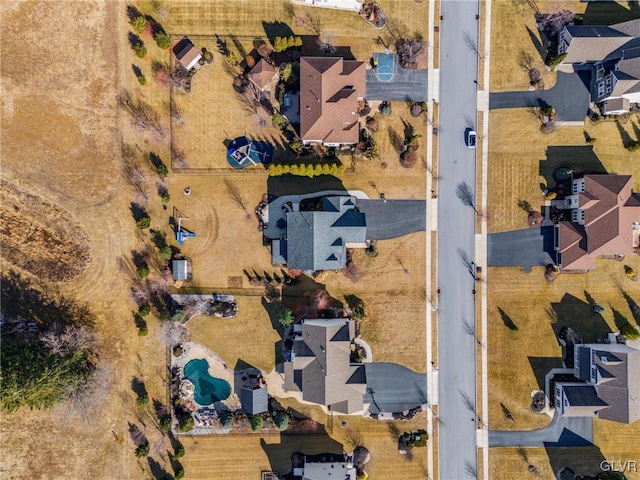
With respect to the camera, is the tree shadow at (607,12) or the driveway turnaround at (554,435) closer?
the tree shadow at (607,12)

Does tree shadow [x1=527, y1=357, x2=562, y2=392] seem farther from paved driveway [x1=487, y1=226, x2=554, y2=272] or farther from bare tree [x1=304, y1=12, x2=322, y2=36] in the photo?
bare tree [x1=304, y1=12, x2=322, y2=36]

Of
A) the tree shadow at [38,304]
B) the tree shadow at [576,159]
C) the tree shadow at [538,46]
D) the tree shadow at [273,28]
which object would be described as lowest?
the tree shadow at [38,304]

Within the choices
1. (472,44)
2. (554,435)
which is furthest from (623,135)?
(554,435)

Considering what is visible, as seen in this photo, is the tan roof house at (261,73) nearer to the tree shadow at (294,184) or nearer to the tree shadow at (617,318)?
the tree shadow at (294,184)

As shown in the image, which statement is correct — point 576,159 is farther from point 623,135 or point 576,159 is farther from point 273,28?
point 273,28

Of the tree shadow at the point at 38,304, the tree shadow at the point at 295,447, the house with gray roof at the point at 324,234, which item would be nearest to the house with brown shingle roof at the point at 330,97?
the house with gray roof at the point at 324,234

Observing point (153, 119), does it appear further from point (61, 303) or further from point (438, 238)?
point (438, 238)

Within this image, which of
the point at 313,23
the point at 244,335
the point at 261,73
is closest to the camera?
the point at 261,73
